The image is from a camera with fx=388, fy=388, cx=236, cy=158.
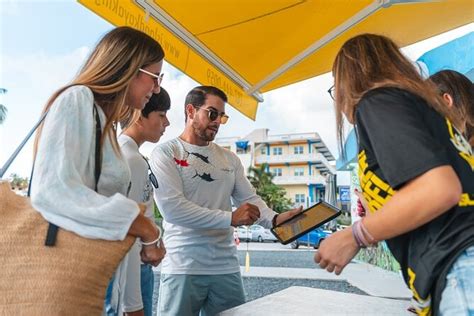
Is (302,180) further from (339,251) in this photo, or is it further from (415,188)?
(415,188)

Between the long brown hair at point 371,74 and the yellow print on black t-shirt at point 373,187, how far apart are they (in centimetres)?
12

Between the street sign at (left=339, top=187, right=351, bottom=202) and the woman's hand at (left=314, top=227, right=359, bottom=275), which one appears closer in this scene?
the woman's hand at (left=314, top=227, right=359, bottom=275)

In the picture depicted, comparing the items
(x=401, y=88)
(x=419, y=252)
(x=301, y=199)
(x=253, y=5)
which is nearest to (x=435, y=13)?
(x=253, y=5)

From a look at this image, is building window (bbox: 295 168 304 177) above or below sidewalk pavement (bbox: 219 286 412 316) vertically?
above

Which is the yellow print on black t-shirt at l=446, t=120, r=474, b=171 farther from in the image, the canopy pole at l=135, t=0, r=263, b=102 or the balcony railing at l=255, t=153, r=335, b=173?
the balcony railing at l=255, t=153, r=335, b=173

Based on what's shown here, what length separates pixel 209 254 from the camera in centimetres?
196

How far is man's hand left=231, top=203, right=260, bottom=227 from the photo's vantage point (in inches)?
74.3

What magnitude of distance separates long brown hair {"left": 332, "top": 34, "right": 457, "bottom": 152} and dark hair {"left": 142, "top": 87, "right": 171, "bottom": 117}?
3.81ft

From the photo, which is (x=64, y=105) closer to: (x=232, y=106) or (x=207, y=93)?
(x=207, y=93)

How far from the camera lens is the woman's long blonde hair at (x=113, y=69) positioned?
1089 millimetres

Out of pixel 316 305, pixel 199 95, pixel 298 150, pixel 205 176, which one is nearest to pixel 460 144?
pixel 316 305

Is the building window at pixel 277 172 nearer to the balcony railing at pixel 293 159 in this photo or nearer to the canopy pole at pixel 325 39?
the balcony railing at pixel 293 159

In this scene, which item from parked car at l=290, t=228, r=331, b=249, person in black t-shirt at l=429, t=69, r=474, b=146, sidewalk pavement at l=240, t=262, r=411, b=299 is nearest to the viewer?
parked car at l=290, t=228, r=331, b=249

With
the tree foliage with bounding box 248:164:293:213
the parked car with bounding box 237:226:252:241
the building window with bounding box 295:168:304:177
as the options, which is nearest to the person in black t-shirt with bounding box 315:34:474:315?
the parked car with bounding box 237:226:252:241
